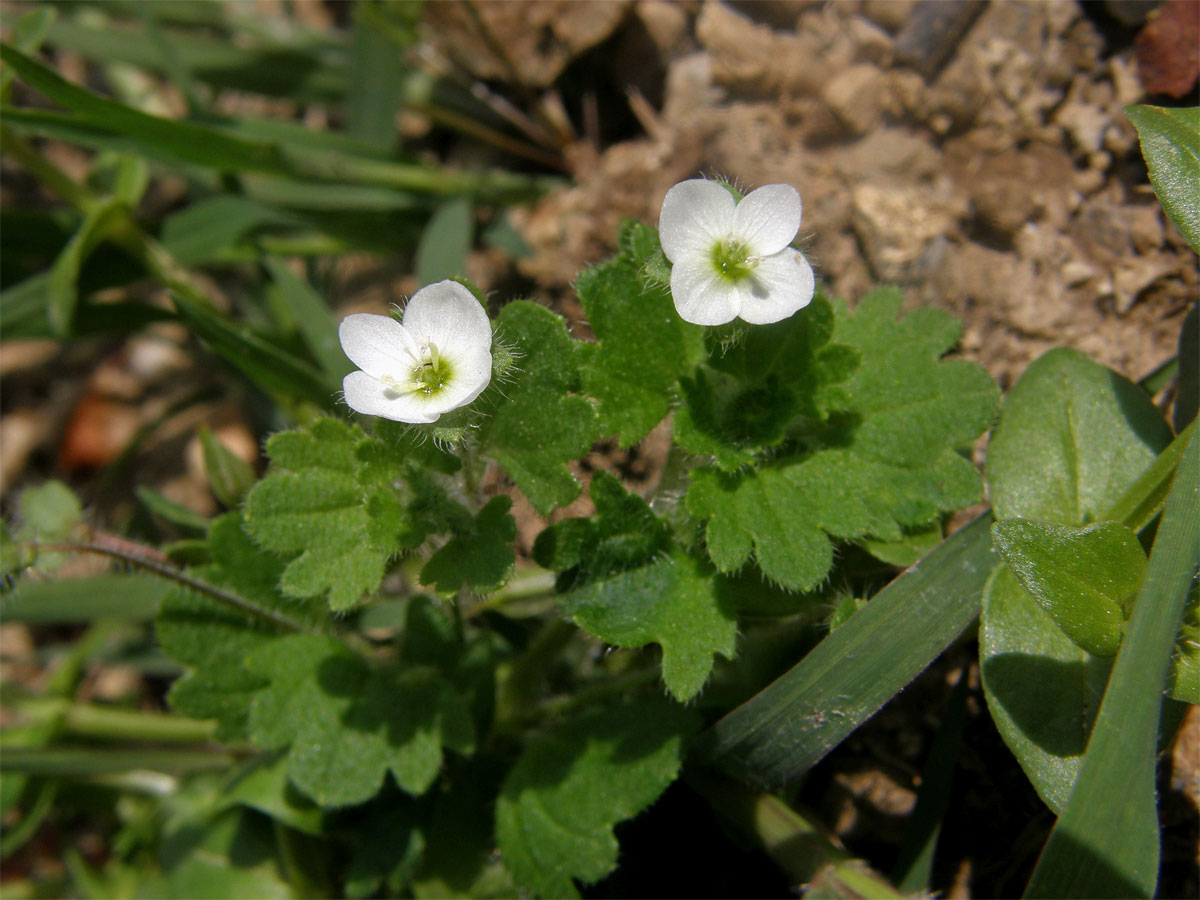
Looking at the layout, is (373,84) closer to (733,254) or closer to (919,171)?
(919,171)

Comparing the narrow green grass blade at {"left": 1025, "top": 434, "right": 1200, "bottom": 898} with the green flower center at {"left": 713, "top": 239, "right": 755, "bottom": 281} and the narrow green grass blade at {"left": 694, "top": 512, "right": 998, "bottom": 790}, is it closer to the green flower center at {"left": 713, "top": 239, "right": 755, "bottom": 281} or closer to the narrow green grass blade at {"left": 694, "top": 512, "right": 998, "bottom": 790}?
the narrow green grass blade at {"left": 694, "top": 512, "right": 998, "bottom": 790}

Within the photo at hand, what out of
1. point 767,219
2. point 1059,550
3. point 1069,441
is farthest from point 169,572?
point 1069,441

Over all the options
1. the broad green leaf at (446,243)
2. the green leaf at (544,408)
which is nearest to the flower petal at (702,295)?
the green leaf at (544,408)

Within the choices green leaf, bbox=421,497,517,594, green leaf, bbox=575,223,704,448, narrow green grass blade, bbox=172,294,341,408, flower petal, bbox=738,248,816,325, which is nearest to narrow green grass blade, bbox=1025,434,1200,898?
flower petal, bbox=738,248,816,325

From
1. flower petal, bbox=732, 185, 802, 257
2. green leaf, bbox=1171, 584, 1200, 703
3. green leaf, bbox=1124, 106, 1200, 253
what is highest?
green leaf, bbox=1124, 106, 1200, 253

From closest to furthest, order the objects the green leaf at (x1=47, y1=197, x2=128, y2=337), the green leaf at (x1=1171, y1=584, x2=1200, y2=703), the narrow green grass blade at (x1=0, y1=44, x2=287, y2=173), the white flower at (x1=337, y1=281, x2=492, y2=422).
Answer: the green leaf at (x1=1171, y1=584, x2=1200, y2=703) < the white flower at (x1=337, y1=281, x2=492, y2=422) < the narrow green grass blade at (x1=0, y1=44, x2=287, y2=173) < the green leaf at (x1=47, y1=197, x2=128, y2=337)

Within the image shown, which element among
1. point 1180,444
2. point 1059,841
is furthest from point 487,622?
point 1180,444
